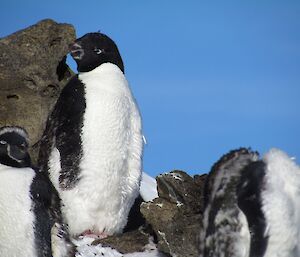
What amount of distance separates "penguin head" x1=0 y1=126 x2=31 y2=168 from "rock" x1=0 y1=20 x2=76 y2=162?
3.60m

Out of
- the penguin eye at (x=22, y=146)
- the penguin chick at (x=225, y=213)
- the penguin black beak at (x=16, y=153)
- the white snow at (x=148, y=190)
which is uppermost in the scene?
the white snow at (x=148, y=190)

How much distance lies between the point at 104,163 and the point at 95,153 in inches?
6.1

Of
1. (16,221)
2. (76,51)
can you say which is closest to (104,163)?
(76,51)

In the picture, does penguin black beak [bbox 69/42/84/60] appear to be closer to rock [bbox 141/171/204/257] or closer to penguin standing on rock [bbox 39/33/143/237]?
penguin standing on rock [bbox 39/33/143/237]

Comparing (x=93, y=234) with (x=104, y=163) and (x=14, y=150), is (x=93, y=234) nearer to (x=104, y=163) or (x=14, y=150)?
(x=104, y=163)

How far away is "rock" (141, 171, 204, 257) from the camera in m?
8.81

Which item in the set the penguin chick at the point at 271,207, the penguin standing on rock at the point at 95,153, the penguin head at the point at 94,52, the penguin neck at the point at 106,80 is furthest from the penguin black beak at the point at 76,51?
the penguin chick at the point at 271,207

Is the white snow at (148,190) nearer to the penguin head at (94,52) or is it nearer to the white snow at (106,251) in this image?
the penguin head at (94,52)

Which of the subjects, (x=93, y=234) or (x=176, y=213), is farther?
(x=93, y=234)

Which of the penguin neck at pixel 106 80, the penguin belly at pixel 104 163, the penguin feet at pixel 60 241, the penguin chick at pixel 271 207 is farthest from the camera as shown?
the penguin neck at pixel 106 80

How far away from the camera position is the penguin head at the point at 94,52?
1060cm

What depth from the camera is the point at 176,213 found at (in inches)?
356

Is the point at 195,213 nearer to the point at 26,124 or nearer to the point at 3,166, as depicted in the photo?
the point at 3,166

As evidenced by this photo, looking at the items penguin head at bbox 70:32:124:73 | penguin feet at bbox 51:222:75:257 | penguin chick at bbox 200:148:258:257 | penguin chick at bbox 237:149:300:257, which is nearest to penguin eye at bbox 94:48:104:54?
penguin head at bbox 70:32:124:73
